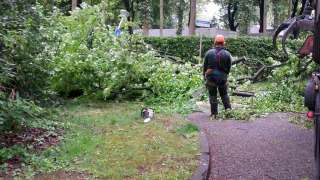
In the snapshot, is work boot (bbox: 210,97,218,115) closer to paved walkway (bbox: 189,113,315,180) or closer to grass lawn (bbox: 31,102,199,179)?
paved walkway (bbox: 189,113,315,180)

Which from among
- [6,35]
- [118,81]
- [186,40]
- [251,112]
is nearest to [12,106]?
[6,35]

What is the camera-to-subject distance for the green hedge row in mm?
25797

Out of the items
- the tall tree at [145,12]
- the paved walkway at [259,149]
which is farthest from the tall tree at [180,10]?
the paved walkway at [259,149]

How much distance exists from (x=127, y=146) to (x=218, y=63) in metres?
4.15

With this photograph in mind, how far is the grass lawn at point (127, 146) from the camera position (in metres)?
6.44

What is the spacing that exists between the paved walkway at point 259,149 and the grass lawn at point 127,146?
41cm

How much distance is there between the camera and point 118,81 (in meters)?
12.5

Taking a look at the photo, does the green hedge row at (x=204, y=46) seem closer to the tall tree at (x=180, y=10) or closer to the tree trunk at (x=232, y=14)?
the tree trunk at (x=232, y=14)

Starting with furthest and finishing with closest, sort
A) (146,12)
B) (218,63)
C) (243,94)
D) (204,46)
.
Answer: (146,12) < (204,46) < (243,94) < (218,63)

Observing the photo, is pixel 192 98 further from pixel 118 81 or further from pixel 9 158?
pixel 9 158

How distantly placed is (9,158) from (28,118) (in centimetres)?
113

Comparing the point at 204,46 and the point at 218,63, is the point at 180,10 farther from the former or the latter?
the point at 218,63

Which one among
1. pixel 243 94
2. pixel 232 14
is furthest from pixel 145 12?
pixel 243 94

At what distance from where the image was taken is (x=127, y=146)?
25.4 feet
